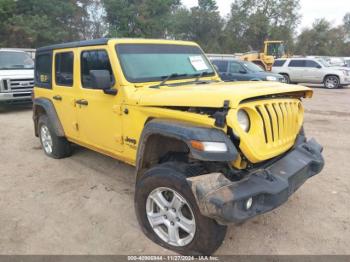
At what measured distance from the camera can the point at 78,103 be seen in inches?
181

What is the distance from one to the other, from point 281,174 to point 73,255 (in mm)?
2012

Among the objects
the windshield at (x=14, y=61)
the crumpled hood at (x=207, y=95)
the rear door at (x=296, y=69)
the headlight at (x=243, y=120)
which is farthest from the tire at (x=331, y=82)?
the headlight at (x=243, y=120)

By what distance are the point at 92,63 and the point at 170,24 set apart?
3765 centimetres

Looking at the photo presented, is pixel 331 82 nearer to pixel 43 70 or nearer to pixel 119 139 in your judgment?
pixel 43 70

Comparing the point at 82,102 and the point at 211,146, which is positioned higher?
the point at 82,102

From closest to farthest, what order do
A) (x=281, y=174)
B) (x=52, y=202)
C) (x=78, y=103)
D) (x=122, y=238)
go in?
1. (x=281, y=174)
2. (x=122, y=238)
3. (x=52, y=202)
4. (x=78, y=103)

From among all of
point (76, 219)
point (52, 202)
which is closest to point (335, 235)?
point (76, 219)

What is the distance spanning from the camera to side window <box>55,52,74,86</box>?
188 inches

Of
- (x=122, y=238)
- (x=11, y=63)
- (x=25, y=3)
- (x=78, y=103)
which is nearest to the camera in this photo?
(x=122, y=238)

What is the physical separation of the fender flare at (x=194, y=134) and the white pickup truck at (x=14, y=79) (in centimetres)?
819

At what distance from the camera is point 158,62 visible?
13.7 ft

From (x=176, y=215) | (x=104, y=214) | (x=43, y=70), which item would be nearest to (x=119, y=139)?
(x=104, y=214)

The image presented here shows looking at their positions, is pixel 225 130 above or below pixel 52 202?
above

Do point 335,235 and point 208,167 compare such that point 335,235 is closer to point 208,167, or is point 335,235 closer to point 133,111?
point 208,167
